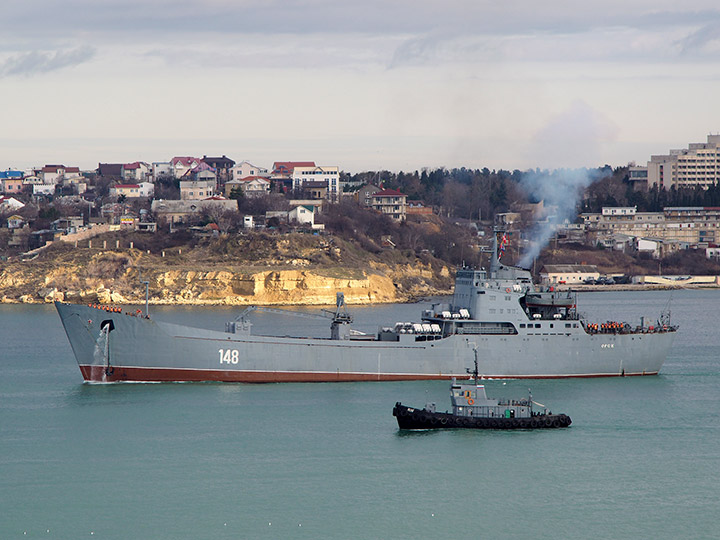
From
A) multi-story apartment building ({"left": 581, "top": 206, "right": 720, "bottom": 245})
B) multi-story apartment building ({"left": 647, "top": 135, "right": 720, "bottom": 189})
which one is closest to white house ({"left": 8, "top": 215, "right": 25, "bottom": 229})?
multi-story apartment building ({"left": 581, "top": 206, "right": 720, "bottom": 245})

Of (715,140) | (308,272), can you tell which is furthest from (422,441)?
(715,140)

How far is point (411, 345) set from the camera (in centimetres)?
4122

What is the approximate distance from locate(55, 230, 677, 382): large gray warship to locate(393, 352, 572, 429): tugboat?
750cm

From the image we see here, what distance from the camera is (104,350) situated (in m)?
40.4

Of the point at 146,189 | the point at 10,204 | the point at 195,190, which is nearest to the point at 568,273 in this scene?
the point at 195,190

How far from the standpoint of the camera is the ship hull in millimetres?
39969

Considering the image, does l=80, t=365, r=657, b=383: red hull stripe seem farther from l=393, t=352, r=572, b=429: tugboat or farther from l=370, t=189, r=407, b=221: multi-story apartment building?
l=370, t=189, r=407, b=221: multi-story apartment building

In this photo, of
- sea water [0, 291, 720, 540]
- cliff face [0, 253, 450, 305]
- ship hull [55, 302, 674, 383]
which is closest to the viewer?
sea water [0, 291, 720, 540]

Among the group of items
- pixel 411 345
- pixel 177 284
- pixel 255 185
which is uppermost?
pixel 255 185

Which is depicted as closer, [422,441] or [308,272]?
[422,441]

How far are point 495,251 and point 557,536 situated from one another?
21.0 metres

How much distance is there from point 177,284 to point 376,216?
1342 inches

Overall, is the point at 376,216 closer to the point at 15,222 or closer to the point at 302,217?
the point at 302,217

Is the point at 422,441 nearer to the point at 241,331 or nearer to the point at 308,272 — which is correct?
the point at 241,331
